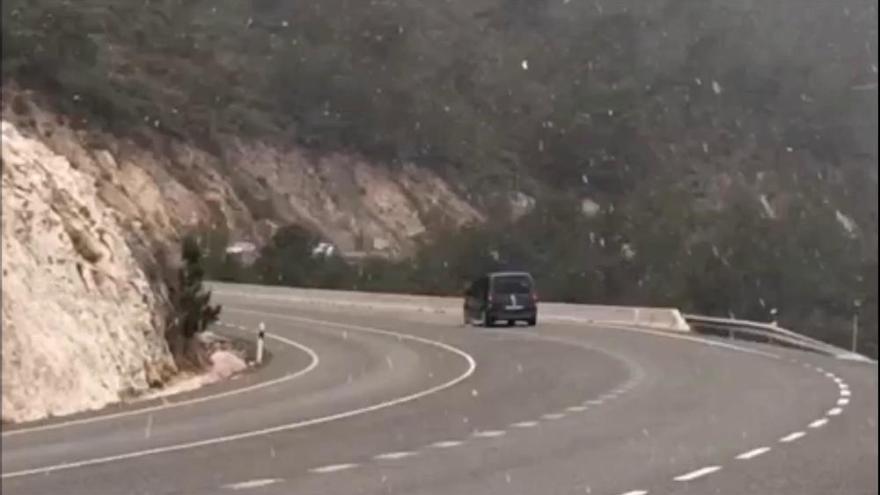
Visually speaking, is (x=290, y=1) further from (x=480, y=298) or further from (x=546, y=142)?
(x=480, y=298)

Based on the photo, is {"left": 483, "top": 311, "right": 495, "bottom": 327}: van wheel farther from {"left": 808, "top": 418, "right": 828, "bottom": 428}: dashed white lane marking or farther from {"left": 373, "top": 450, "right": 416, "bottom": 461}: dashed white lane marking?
{"left": 373, "top": 450, "right": 416, "bottom": 461}: dashed white lane marking

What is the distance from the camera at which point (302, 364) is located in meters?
32.0

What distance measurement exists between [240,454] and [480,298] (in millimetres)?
9537

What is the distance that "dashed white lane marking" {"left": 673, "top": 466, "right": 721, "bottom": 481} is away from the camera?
1334 cm

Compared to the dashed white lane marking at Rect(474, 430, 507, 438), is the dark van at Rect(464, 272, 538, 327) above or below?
above

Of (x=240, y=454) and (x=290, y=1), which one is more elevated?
(x=290, y=1)

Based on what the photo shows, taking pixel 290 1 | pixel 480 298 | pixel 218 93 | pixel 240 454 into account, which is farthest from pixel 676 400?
pixel 290 1

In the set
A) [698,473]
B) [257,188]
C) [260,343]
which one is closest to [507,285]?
[257,188]

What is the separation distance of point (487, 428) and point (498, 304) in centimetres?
773

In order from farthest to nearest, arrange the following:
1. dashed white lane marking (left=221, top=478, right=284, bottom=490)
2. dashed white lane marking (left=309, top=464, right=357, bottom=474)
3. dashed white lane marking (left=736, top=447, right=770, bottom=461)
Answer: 1. dashed white lane marking (left=736, top=447, right=770, bottom=461)
2. dashed white lane marking (left=309, top=464, right=357, bottom=474)
3. dashed white lane marking (left=221, top=478, right=284, bottom=490)

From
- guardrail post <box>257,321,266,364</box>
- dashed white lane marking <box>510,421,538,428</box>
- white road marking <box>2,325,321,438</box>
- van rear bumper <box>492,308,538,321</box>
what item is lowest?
white road marking <box>2,325,321,438</box>

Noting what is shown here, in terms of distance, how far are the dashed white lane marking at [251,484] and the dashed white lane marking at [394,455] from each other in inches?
80.8

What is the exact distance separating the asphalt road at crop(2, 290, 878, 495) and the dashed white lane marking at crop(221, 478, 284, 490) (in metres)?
0.03

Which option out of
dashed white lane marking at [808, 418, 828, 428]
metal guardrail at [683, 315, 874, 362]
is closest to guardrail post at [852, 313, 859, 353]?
metal guardrail at [683, 315, 874, 362]
